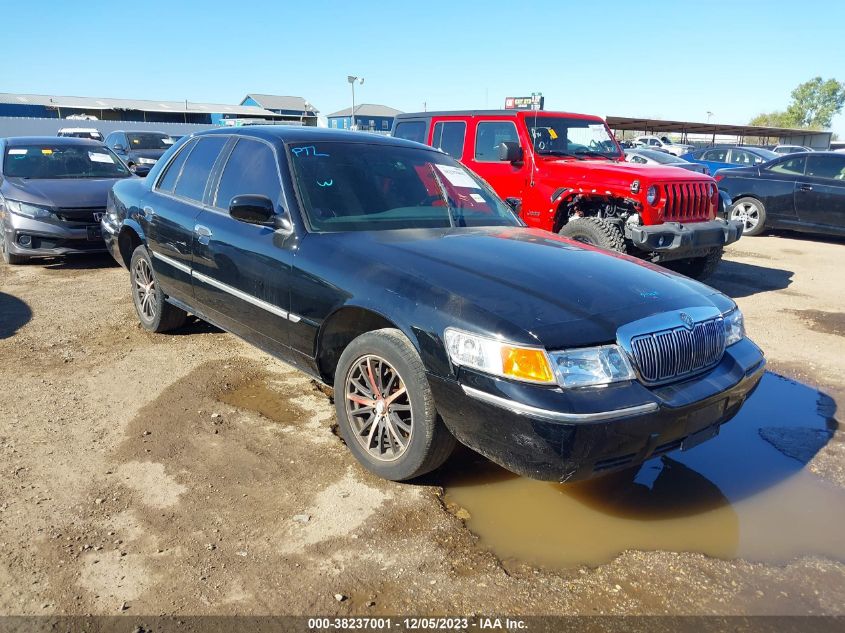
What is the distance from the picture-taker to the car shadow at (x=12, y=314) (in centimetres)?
566

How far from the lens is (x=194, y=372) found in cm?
470

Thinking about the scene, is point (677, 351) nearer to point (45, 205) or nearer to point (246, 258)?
point (246, 258)

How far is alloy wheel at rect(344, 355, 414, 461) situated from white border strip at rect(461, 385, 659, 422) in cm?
50

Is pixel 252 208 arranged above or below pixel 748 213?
above

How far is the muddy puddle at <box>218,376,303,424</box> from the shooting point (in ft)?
13.2

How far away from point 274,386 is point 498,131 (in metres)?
4.75

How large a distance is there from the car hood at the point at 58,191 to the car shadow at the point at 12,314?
5.04 ft

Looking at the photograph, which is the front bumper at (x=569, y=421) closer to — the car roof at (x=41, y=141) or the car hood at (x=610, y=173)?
the car hood at (x=610, y=173)

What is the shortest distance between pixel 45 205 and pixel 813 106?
106774 mm

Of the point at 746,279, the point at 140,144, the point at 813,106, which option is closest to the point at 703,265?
the point at 746,279

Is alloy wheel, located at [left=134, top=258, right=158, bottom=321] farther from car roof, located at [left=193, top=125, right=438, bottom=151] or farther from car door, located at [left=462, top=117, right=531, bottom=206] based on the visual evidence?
car door, located at [left=462, top=117, right=531, bottom=206]

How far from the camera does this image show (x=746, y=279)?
8.36 m

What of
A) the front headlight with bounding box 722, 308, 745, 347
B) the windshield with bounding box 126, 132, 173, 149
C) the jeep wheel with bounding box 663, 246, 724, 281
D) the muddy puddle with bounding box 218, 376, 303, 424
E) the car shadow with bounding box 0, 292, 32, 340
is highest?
the windshield with bounding box 126, 132, 173, 149

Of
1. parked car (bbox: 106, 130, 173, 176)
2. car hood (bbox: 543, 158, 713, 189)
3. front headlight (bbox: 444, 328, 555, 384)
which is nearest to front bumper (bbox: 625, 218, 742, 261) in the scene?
car hood (bbox: 543, 158, 713, 189)
